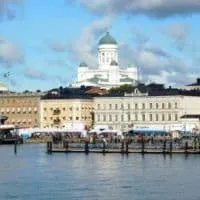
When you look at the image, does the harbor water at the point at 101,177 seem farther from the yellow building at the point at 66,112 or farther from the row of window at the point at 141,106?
the yellow building at the point at 66,112

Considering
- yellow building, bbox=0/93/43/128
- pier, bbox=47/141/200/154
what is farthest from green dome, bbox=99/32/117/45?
pier, bbox=47/141/200/154

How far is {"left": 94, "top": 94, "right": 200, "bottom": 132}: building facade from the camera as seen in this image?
138m

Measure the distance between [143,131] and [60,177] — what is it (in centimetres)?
6104

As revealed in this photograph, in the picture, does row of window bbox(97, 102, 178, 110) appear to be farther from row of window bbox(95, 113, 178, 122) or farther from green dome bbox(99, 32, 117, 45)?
green dome bbox(99, 32, 117, 45)

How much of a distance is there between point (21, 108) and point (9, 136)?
36.8 meters

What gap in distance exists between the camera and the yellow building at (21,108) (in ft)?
500

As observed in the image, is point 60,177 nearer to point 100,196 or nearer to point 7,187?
point 7,187

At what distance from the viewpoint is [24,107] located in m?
153

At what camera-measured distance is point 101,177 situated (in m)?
54.8

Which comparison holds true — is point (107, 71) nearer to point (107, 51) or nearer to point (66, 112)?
point (107, 51)

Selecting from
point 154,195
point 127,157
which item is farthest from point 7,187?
point 127,157

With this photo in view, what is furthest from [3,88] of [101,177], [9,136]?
[101,177]

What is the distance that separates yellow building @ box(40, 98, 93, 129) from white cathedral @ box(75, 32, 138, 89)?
1216 inches

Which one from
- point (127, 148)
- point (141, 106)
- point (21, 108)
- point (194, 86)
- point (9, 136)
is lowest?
point (127, 148)
